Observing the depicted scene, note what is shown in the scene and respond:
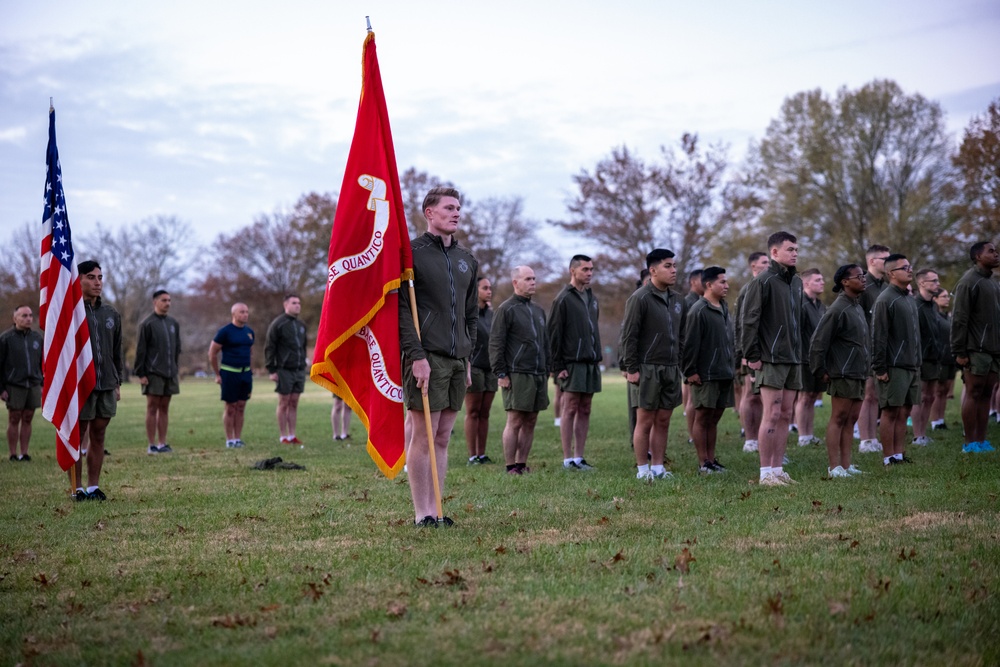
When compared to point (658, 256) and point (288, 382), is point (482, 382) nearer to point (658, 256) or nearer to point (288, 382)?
point (658, 256)

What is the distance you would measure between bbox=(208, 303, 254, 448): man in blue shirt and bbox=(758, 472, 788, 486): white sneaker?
9.50 m

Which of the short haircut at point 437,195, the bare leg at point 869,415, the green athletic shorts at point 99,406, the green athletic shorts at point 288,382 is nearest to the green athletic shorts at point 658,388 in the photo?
the short haircut at point 437,195

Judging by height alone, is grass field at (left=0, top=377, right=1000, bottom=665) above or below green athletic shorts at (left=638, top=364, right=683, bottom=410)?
below

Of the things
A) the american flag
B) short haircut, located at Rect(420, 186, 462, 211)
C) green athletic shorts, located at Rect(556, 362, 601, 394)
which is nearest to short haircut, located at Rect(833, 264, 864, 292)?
green athletic shorts, located at Rect(556, 362, 601, 394)

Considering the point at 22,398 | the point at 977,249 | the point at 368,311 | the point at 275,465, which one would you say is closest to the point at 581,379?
the point at 275,465

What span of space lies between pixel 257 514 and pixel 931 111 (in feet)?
149

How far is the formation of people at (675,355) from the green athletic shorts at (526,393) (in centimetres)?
2

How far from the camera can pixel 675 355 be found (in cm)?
1144

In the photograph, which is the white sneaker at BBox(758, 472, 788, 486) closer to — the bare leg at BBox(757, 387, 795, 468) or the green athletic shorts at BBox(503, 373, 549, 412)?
the bare leg at BBox(757, 387, 795, 468)

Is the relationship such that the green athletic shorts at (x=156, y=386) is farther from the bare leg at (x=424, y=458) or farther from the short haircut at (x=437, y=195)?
the short haircut at (x=437, y=195)

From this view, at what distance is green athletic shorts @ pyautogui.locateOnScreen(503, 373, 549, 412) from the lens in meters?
12.6

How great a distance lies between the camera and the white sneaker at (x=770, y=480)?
33.7 feet

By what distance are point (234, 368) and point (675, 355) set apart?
8.71 m

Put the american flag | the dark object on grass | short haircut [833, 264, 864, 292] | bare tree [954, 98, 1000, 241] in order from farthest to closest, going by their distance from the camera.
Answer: bare tree [954, 98, 1000, 241] < the dark object on grass < short haircut [833, 264, 864, 292] < the american flag
